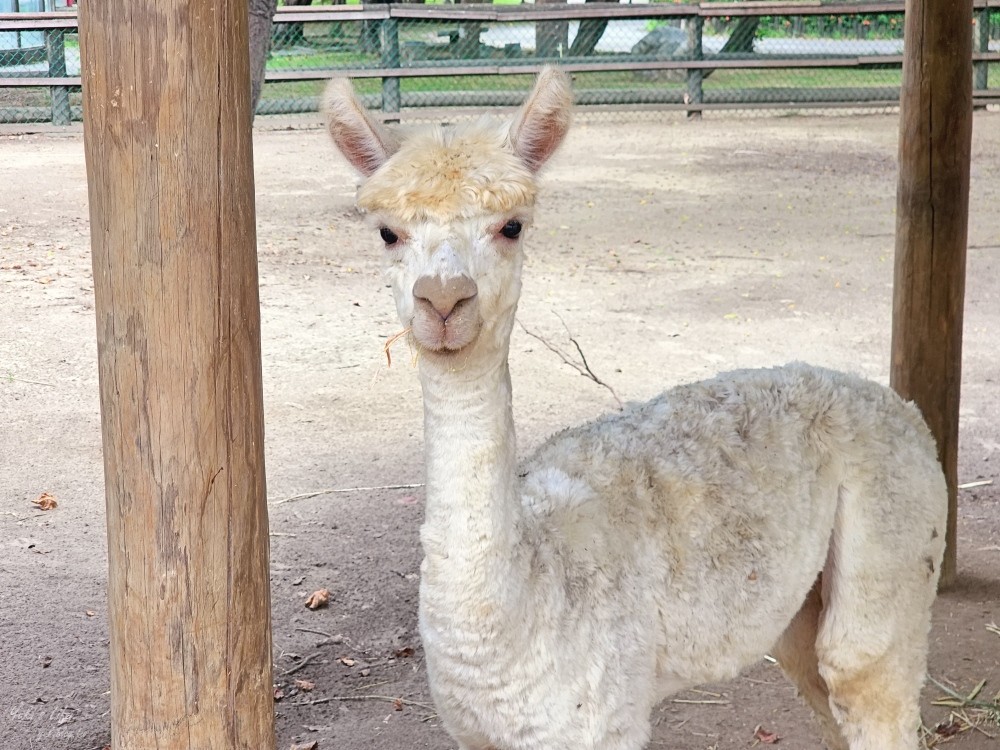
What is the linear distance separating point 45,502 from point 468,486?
3479mm

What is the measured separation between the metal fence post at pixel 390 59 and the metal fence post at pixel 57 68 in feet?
13.2

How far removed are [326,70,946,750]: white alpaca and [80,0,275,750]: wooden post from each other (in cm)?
37

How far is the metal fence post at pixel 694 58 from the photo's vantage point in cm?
1725

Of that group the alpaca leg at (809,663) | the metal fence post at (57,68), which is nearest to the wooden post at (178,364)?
the alpaca leg at (809,663)

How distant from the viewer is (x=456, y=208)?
7.77ft

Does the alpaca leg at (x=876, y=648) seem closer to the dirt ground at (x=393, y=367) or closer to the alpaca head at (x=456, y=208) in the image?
the dirt ground at (x=393, y=367)

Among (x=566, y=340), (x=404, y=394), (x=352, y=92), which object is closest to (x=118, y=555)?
(x=352, y=92)

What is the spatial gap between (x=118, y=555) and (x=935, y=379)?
343 centimetres

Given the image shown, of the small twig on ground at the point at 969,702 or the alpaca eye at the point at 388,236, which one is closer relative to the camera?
the alpaca eye at the point at 388,236

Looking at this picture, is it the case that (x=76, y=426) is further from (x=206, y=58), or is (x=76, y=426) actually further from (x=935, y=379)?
(x=206, y=58)

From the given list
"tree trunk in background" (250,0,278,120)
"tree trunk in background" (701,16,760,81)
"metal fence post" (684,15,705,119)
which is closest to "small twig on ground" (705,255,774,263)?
"tree trunk in background" (250,0,278,120)

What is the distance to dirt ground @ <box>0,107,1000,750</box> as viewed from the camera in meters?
4.14

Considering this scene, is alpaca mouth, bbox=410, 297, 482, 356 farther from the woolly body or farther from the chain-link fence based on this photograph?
the chain-link fence

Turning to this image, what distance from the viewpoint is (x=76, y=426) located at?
6.32 metres
